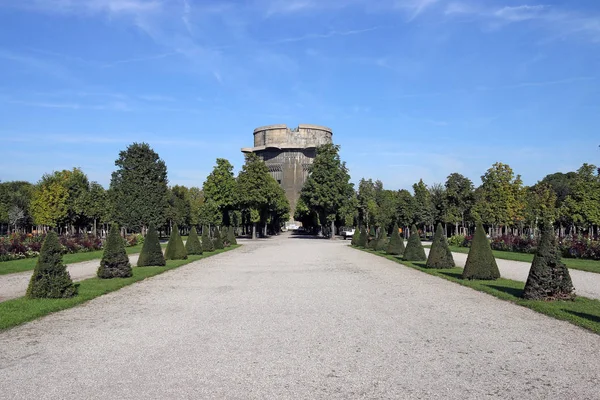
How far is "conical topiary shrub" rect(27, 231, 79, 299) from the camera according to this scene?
42.7 ft

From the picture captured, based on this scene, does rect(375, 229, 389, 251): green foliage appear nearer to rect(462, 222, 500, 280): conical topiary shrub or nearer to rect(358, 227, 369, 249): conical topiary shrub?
rect(358, 227, 369, 249): conical topiary shrub

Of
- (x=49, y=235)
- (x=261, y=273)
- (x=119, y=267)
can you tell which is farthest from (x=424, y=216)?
(x=49, y=235)

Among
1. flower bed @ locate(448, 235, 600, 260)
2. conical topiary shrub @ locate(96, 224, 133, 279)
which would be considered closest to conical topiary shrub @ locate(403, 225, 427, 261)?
flower bed @ locate(448, 235, 600, 260)

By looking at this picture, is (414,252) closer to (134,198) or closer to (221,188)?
(134,198)

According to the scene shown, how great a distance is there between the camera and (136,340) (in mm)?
8711

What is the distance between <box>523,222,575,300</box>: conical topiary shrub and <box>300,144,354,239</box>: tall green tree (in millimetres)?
54128

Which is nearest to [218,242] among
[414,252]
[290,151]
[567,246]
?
[414,252]

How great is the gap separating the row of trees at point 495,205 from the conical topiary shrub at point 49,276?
33889mm

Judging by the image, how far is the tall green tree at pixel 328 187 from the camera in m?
67.4

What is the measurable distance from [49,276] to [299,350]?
8284 mm

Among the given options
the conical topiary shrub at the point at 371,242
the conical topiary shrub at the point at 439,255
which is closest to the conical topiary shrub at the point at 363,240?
the conical topiary shrub at the point at 371,242

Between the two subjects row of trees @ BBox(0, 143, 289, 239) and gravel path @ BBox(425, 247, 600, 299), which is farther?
row of trees @ BBox(0, 143, 289, 239)

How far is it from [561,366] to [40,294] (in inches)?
464

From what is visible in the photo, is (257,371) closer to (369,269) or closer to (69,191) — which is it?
(369,269)
